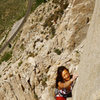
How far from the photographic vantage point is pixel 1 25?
57031 mm

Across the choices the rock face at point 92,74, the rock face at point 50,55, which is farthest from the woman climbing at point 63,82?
the rock face at point 50,55

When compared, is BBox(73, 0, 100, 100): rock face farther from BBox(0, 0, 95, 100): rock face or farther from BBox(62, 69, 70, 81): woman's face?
BBox(0, 0, 95, 100): rock face

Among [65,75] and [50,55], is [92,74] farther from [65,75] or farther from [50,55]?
[50,55]

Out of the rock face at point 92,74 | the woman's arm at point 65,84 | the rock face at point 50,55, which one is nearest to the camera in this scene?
the rock face at point 92,74

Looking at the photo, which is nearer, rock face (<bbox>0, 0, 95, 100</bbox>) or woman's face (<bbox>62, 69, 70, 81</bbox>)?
woman's face (<bbox>62, 69, 70, 81</bbox>)

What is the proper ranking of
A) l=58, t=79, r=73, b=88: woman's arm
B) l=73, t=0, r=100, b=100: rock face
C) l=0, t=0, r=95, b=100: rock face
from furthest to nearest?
l=0, t=0, r=95, b=100: rock face, l=58, t=79, r=73, b=88: woman's arm, l=73, t=0, r=100, b=100: rock face

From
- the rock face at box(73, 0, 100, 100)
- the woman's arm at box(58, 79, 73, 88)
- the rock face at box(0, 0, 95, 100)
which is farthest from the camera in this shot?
the rock face at box(0, 0, 95, 100)

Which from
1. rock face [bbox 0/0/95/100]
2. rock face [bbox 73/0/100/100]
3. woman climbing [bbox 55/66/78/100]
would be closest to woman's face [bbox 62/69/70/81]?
woman climbing [bbox 55/66/78/100]

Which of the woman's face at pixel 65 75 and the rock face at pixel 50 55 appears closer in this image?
the woman's face at pixel 65 75

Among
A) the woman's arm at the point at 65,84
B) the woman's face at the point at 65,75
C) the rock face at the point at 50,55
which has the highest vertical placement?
the woman's face at the point at 65,75

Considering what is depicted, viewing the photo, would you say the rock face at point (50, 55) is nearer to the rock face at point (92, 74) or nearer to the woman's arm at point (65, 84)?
the woman's arm at point (65, 84)

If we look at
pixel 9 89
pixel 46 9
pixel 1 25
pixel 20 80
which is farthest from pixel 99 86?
pixel 1 25

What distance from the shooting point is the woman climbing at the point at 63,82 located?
895 centimetres

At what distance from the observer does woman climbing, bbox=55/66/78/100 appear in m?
8.95
